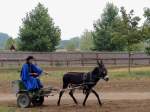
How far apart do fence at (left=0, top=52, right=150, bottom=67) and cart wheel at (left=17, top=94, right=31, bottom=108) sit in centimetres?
3289

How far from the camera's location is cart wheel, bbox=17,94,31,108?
2077 cm

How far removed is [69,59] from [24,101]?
40697 millimetres

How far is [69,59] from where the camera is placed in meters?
61.5

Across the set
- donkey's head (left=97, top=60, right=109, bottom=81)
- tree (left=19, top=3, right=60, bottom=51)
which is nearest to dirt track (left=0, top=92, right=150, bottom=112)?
donkey's head (left=97, top=60, right=109, bottom=81)

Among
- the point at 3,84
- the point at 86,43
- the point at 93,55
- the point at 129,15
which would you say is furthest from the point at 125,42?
the point at 86,43

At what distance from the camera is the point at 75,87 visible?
20.7 metres

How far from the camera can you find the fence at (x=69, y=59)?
183 ft

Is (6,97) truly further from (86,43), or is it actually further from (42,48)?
(86,43)

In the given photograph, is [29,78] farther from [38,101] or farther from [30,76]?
[38,101]

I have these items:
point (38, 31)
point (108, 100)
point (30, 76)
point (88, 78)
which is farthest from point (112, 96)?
point (38, 31)

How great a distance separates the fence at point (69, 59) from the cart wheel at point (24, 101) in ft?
108

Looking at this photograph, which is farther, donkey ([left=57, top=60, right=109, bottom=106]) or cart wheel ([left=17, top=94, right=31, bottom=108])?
cart wheel ([left=17, top=94, right=31, bottom=108])

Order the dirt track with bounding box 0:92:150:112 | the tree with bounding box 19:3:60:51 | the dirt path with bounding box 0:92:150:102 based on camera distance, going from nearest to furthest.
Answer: the dirt track with bounding box 0:92:150:112, the dirt path with bounding box 0:92:150:102, the tree with bounding box 19:3:60:51

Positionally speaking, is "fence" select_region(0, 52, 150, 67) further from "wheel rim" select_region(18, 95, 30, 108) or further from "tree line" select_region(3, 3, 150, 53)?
"wheel rim" select_region(18, 95, 30, 108)
